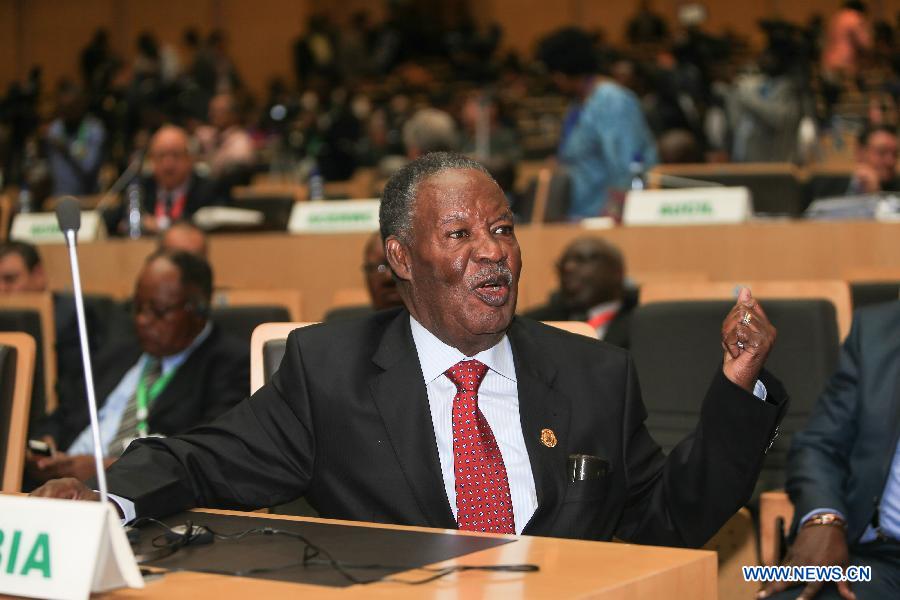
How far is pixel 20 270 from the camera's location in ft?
17.7

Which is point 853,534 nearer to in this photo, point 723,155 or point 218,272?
point 218,272

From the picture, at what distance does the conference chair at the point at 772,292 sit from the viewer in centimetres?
363

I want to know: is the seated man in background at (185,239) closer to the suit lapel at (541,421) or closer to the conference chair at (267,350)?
the conference chair at (267,350)

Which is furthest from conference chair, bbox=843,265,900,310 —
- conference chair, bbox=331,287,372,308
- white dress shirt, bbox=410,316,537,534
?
white dress shirt, bbox=410,316,537,534

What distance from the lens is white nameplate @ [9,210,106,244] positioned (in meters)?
7.04

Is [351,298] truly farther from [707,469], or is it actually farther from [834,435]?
[707,469]

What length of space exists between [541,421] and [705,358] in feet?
4.46

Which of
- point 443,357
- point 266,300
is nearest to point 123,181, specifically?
point 266,300

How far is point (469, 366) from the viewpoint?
2416 millimetres

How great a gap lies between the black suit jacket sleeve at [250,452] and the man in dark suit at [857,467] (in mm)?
953

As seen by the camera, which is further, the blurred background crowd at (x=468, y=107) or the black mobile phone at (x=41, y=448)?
the blurred background crowd at (x=468, y=107)

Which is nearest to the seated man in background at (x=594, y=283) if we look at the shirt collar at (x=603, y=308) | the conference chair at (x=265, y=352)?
the shirt collar at (x=603, y=308)

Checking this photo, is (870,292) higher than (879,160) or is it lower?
lower

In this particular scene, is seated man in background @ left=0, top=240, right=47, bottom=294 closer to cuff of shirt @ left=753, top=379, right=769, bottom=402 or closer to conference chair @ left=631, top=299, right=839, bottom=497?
conference chair @ left=631, top=299, right=839, bottom=497
